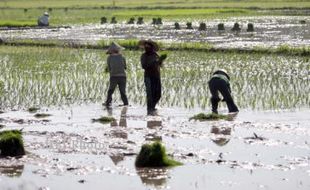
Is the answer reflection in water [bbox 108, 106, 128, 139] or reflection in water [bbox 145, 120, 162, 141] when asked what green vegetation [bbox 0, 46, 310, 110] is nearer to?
reflection in water [bbox 108, 106, 128, 139]

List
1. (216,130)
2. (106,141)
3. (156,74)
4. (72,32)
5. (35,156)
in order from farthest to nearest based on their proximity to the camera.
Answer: (72,32) < (156,74) < (216,130) < (106,141) < (35,156)

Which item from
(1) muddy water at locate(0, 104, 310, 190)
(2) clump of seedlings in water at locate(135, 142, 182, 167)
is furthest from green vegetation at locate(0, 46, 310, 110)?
(2) clump of seedlings in water at locate(135, 142, 182, 167)

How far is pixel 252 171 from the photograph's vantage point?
792 cm

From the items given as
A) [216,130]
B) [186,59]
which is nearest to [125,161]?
[216,130]

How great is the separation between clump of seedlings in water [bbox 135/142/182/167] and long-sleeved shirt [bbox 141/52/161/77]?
485cm

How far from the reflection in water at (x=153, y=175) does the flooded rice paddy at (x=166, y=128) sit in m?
0.01

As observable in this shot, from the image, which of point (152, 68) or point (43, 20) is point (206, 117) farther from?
point (43, 20)

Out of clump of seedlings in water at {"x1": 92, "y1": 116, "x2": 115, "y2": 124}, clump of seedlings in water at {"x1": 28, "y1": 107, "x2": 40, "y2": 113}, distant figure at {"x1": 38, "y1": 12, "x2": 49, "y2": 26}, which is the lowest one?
clump of seedlings in water at {"x1": 92, "y1": 116, "x2": 115, "y2": 124}

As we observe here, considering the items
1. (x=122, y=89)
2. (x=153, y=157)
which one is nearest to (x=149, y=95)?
(x=122, y=89)

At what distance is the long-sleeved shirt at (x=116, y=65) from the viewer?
44.5 feet

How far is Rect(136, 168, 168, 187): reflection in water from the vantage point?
7586 millimetres

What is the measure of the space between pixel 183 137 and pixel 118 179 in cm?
245

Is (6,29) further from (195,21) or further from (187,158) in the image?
(187,158)

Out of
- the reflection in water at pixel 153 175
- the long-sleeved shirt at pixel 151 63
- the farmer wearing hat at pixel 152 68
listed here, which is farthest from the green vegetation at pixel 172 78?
the reflection in water at pixel 153 175
